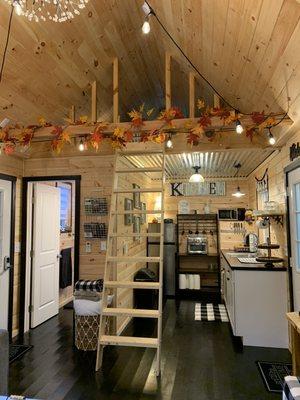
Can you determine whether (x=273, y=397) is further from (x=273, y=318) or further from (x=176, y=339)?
(x=176, y=339)

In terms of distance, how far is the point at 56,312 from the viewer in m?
4.95

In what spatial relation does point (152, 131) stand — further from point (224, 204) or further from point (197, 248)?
point (224, 204)

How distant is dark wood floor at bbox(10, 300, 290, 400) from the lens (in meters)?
2.62

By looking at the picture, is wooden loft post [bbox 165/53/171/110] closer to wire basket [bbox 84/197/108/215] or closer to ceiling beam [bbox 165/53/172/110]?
ceiling beam [bbox 165/53/172/110]

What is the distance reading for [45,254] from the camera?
4.72 metres

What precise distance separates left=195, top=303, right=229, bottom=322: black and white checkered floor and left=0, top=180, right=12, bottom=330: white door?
9.48ft

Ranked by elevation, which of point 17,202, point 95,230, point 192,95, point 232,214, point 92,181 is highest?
point 192,95

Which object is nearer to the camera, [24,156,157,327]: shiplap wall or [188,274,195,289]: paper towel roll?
[24,156,157,327]: shiplap wall

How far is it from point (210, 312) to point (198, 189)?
2.80m

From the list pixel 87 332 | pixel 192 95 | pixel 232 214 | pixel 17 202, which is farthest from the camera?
pixel 232 214

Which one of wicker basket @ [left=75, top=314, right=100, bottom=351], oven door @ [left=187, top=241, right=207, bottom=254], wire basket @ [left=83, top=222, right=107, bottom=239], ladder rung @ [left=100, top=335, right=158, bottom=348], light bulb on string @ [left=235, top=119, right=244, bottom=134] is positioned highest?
light bulb on string @ [left=235, top=119, right=244, bottom=134]

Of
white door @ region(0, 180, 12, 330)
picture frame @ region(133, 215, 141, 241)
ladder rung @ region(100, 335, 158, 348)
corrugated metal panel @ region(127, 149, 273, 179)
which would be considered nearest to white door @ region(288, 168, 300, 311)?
corrugated metal panel @ region(127, 149, 273, 179)

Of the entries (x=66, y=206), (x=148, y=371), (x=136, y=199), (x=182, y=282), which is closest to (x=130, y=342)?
(x=148, y=371)

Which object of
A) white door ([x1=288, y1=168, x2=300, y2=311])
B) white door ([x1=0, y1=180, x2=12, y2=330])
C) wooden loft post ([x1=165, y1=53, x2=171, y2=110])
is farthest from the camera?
white door ([x1=0, y1=180, x2=12, y2=330])
